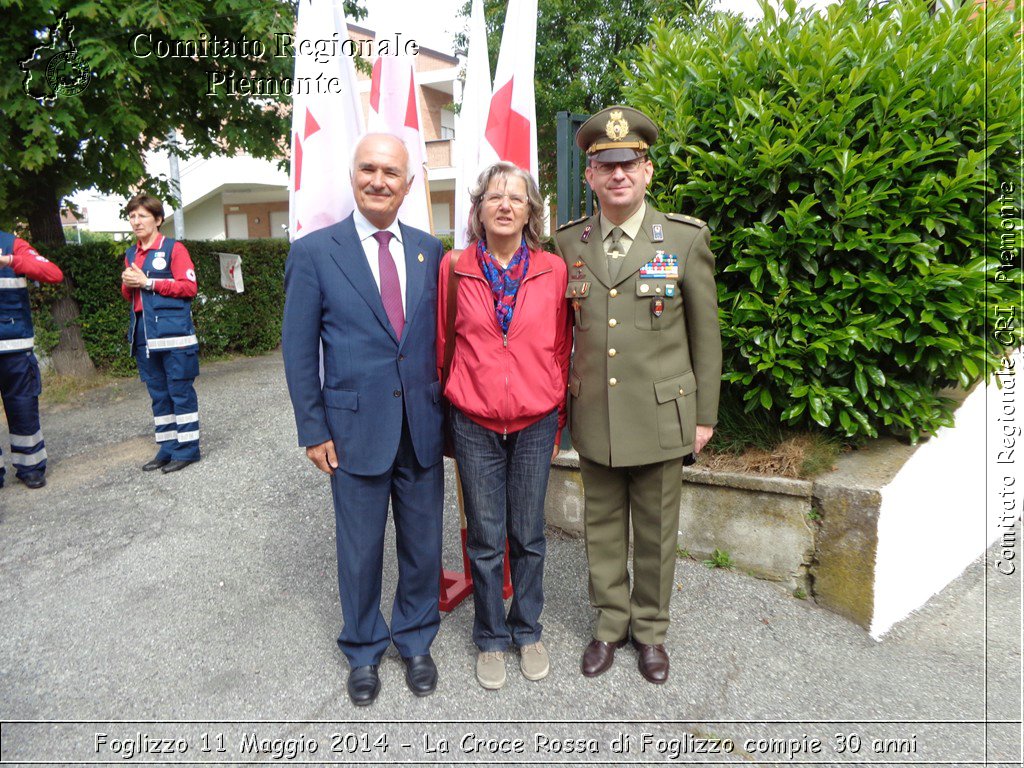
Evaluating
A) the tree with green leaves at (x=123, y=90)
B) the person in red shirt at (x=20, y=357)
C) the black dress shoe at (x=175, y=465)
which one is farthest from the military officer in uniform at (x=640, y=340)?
the tree with green leaves at (x=123, y=90)

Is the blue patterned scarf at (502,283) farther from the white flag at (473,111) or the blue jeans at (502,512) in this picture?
the white flag at (473,111)

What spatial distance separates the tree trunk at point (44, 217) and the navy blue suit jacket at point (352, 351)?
293 inches

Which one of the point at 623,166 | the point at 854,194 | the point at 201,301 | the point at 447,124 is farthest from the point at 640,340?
the point at 447,124

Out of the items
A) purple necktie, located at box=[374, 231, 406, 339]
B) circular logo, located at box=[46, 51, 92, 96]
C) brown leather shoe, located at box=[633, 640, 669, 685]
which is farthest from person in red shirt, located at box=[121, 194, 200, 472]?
brown leather shoe, located at box=[633, 640, 669, 685]

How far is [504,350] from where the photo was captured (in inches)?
99.2

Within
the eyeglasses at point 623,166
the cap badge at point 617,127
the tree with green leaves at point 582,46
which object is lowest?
the eyeglasses at point 623,166

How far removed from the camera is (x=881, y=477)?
3.16 meters

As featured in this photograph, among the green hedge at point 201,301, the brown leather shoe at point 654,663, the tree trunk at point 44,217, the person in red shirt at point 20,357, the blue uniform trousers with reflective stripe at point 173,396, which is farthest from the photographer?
the green hedge at point 201,301


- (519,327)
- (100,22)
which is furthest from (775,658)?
(100,22)

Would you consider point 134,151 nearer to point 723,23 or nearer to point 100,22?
point 100,22

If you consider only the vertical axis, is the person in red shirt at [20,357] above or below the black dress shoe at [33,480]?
above

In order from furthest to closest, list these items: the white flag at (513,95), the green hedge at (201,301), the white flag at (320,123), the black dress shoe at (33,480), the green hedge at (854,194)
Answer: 1. the green hedge at (201,301)
2. the black dress shoe at (33,480)
3. the white flag at (513,95)
4. the white flag at (320,123)
5. the green hedge at (854,194)

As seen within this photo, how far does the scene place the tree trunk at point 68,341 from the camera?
315 inches

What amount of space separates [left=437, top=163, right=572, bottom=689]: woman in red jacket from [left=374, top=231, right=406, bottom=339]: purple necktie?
18 cm
